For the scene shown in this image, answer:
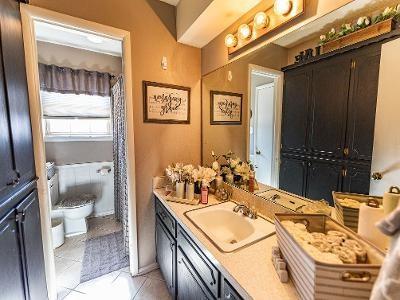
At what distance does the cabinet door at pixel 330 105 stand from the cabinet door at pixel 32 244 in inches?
66.9

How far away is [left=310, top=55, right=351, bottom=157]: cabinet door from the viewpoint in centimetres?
92

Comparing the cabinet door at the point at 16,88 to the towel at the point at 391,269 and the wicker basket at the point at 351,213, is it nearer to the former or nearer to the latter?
the towel at the point at 391,269

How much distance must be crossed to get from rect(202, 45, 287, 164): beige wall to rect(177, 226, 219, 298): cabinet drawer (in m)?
0.79

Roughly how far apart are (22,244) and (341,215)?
1679mm

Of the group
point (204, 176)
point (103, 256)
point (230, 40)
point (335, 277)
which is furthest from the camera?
point (103, 256)

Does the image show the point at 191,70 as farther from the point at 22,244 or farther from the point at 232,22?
the point at 22,244

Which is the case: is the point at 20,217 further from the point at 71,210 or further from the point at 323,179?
the point at 323,179

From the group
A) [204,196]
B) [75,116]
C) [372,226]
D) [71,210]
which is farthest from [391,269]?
[75,116]

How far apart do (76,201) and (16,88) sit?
6.07ft

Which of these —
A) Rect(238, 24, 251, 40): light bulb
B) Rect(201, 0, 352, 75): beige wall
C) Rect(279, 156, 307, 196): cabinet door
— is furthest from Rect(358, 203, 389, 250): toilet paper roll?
Rect(238, 24, 251, 40): light bulb

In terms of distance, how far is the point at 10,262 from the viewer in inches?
38.9

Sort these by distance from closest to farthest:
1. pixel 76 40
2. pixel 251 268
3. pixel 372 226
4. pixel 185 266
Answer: pixel 372 226 → pixel 251 268 → pixel 185 266 → pixel 76 40

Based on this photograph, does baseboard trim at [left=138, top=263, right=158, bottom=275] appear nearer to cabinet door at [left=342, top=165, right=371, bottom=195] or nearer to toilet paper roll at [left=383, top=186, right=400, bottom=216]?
cabinet door at [left=342, top=165, right=371, bottom=195]

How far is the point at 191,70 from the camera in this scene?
192 centimetres
